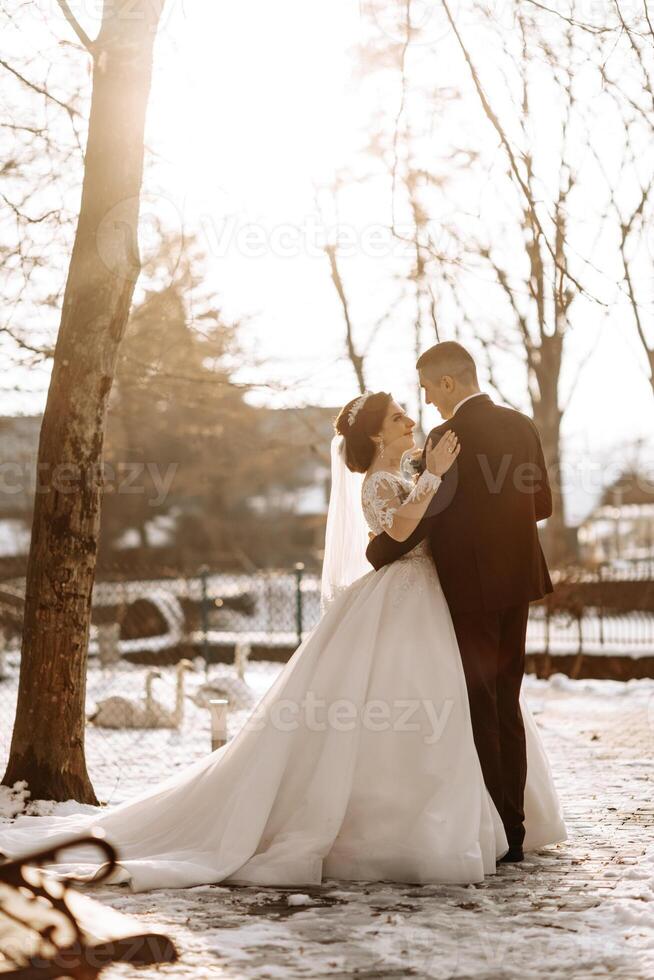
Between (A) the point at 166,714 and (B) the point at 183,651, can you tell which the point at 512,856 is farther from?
(B) the point at 183,651

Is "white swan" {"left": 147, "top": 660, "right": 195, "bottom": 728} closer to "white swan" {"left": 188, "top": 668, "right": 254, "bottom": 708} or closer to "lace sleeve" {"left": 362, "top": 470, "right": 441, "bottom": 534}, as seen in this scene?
"white swan" {"left": 188, "top": 668, "right": 254, "bottom": 708}

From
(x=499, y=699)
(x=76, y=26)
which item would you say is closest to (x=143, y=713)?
(x=76, y=26)

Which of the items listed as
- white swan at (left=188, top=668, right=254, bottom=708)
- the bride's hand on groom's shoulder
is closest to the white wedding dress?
the bride's hand on groom's shoulder

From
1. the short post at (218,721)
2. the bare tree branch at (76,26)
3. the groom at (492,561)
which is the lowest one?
the short post at (218,721)

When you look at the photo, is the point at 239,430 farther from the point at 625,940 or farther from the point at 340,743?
the point at 625,940

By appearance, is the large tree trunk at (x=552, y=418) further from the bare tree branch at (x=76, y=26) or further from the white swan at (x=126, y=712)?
the bare tree branch at (x=76, y=26)

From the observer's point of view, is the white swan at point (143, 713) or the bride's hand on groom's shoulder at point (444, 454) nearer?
the bride's hand on groom's shoulder at point (444, 454)

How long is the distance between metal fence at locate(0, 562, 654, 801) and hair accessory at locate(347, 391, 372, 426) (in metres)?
3.47

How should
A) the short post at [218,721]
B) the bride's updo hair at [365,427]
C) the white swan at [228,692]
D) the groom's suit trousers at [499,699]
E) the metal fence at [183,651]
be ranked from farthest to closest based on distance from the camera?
the white swan at [228,692], the metal fence at [183,651], the short post at [218,721], the bride's updo hair at [365,427], the groom's suit trousers at [499,699]

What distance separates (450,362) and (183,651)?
16.3m

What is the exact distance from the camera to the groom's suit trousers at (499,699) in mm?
5773

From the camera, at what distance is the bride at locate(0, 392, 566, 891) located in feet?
17.8

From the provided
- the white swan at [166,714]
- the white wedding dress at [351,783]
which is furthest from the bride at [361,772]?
the white swan at [166,714]

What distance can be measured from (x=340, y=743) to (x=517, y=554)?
120cm
